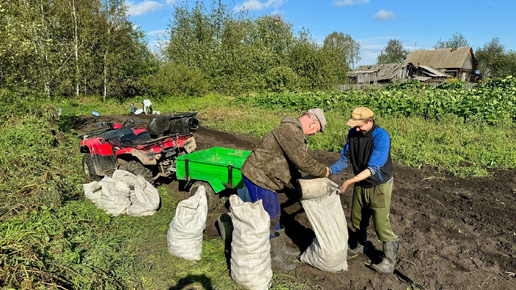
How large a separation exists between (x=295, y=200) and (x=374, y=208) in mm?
2209

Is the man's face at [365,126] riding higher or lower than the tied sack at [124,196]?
higher

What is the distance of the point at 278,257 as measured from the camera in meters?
3.62

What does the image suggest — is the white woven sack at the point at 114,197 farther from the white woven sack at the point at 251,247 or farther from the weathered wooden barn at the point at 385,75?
the weathered wooden barn at the point at 385,75

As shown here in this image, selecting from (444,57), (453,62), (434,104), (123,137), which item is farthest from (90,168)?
(444,57)

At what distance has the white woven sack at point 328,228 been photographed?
3371 mm

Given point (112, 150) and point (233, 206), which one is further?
point (112, 150)

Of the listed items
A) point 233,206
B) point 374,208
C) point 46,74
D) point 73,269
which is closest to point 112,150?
point 73,269

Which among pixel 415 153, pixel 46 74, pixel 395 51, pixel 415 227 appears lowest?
pixel 415 227

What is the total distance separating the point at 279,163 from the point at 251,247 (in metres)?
0.90

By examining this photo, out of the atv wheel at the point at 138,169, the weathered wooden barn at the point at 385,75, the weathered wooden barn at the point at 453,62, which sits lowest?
the atv wheel at the point at 138,169

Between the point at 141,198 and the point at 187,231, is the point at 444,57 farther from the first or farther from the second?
the point at 187,231

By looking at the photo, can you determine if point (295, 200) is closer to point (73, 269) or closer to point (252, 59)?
point (73, 269)

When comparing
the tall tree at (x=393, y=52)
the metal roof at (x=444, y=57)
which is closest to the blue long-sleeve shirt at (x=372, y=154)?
the metal roof at (x=444, y=57)

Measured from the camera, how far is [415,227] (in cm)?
470
